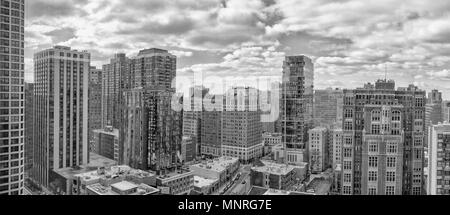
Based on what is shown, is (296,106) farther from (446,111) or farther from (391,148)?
(446,111)

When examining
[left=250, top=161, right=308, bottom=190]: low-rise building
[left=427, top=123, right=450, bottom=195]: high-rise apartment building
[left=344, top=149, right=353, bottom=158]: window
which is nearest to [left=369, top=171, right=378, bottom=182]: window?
[left=344, top=149, right=353, bottom=158]: window

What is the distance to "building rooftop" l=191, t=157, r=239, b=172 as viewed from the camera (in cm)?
402

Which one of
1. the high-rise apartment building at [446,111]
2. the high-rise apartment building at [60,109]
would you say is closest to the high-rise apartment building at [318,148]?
the high-rise apartment building at [446,111]

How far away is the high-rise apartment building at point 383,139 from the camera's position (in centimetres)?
443

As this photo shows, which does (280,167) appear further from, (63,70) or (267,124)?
(63,70)

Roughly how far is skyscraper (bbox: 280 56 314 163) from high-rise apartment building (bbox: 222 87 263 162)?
160 centimetres

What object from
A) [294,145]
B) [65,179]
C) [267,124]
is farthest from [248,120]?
[65,179]

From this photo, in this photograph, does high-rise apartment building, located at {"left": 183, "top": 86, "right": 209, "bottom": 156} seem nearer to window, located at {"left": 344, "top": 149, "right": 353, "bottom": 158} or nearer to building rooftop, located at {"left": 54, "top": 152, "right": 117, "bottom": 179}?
building rooftop, located at {"left": 54, "top": 152, "right": 117, "bottom": 179}

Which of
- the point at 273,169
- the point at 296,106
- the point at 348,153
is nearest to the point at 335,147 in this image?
the point at 348,153

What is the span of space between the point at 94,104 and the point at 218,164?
198cm

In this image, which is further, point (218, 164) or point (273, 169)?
point (273, 169)

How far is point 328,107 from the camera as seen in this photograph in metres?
5.23

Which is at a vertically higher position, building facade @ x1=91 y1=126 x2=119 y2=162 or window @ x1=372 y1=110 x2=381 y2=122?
window @ x1=372 y1=110 x2=381 y2=122
